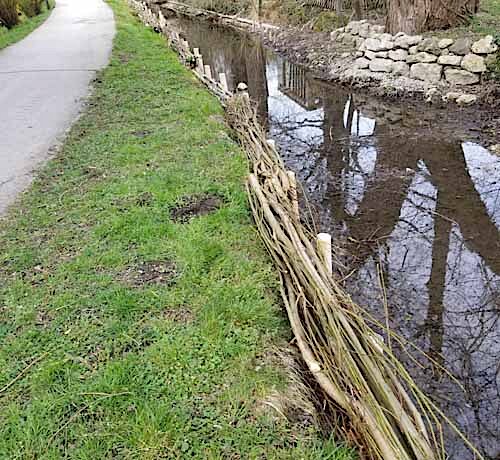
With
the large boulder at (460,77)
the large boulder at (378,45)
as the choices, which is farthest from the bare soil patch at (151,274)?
the large boulder at (378,45)

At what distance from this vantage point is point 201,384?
251 cm

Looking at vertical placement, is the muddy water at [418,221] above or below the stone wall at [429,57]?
A: below

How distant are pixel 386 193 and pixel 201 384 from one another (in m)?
3.58

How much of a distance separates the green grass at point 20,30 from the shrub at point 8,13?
0.65 ft

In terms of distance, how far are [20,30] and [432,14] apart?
12.6m

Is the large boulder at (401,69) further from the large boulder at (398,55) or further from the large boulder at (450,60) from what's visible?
the large boulder at (450,60)

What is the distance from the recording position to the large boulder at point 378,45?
8977 mm

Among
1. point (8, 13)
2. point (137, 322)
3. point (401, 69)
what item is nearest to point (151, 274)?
point (137, 322)

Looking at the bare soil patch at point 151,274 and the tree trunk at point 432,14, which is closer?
the bare soil patch at point 151,274

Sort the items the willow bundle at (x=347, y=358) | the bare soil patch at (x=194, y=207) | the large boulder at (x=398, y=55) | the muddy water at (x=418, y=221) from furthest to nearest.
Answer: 1. the large boulder at (x=398, y=55)
2. the bare soil patch at (x=194, y=207)
3. the muddy water at (x=418, y=221)
4. the willow bundle at (x=347, y=358)

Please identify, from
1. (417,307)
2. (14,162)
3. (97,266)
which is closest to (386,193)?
(417,307)

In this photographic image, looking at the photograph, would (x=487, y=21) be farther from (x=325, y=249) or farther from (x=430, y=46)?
(x=325, y=249)

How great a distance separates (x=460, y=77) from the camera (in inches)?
314

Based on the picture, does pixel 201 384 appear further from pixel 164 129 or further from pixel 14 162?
pixel 164 129
